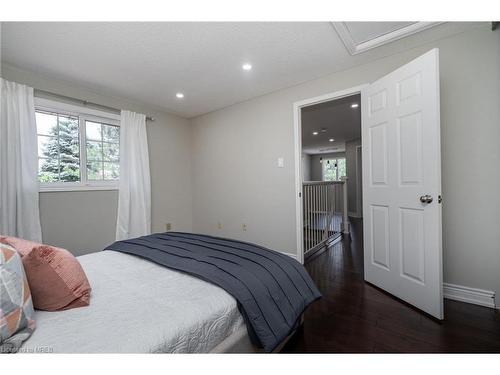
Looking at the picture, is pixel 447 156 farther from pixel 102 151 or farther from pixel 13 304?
pixel 102 151

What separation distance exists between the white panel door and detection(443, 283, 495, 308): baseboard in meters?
0.42

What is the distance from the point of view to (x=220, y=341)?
0.93 metres

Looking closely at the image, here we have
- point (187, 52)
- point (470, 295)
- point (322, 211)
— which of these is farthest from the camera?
point (322, 211)

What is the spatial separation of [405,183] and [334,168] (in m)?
8.53

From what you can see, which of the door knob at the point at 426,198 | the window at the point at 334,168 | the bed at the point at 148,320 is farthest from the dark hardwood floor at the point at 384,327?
the window at the point at 334,168

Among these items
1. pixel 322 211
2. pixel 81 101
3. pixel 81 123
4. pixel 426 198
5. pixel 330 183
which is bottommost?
pixel 322 211

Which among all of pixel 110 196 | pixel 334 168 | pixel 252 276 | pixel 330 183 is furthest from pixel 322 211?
pixel 334 168

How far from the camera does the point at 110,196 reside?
305cm

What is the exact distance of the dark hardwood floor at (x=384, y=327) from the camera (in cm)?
136

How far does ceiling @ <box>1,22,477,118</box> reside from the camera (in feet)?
5.79

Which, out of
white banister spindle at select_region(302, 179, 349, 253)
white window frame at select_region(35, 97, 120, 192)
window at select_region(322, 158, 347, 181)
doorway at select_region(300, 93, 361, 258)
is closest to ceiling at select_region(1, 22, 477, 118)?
white window frame at select_region(35, 97, 120, 192)

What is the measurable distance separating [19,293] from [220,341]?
759 mm

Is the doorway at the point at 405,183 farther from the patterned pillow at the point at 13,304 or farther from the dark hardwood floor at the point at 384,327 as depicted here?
the patterned pillow at the point at 13,304
